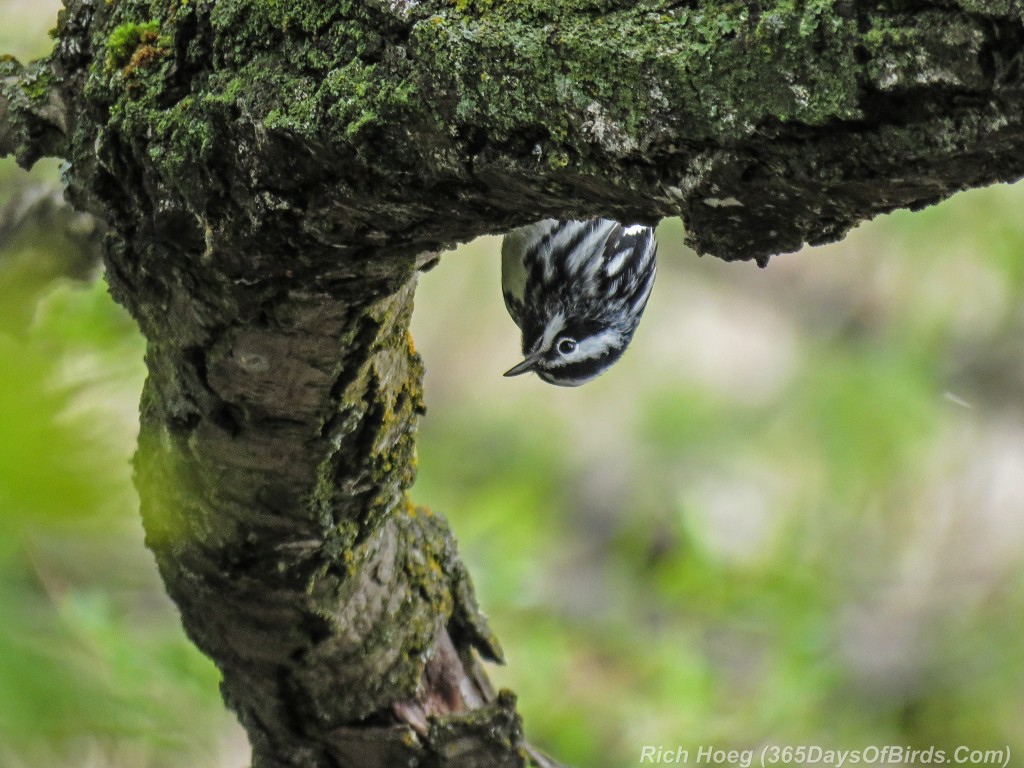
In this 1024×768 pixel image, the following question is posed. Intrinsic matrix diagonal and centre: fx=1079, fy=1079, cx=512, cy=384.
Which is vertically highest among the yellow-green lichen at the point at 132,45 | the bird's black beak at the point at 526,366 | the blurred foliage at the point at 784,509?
the blurred foliage at the point at 784,509

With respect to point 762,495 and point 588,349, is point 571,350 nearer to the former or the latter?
point 588,349

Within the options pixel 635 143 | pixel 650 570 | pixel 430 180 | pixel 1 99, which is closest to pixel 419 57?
pixel 430 180

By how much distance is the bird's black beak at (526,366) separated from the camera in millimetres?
2460

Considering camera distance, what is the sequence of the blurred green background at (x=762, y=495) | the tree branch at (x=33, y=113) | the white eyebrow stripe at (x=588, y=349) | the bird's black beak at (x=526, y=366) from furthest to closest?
1. the blurred green background at (x=762, y=495)
2. the white eyebrow stripe at (x=588, y=349)
3. the bird's black beak at (x=526, y=366)
4. the tree branch at (x=33, y=113)

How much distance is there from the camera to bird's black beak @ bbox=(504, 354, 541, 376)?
8.07ft

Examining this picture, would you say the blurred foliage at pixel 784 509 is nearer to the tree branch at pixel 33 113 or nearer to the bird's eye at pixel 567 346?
the bird's eye at pixel 567 346

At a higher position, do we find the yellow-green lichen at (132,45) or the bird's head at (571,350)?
the bird's head at (571,350)

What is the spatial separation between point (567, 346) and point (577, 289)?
137mm

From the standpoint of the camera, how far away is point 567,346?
257cm

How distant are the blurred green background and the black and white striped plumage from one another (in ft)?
4.55

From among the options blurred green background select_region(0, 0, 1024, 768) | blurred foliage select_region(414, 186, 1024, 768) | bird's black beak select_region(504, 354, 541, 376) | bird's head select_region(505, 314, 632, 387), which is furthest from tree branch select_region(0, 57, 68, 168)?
blurred foliage select_region(414, 186, 1024, 768)

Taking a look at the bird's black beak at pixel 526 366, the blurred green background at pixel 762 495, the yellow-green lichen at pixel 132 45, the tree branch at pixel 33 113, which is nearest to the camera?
the yellow-green lichen at pixel 132 45

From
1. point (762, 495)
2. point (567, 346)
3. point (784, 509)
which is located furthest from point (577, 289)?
point (762, 495)

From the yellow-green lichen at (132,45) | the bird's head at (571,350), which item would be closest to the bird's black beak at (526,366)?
the bird's head at (571,350)
